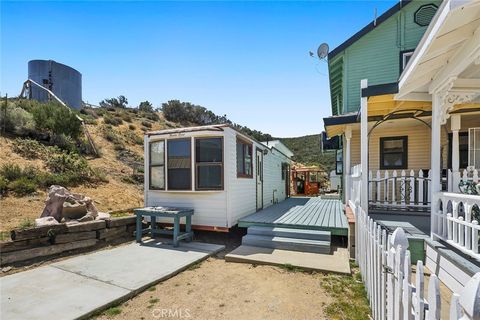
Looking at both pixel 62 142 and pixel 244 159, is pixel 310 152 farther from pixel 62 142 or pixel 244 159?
pixel 62 142

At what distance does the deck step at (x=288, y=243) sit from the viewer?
17.5ft

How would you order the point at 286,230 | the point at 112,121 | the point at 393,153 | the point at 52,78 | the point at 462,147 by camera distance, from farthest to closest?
the point at 52,78
the point at 112,121
the point at 393,153
the point at 462,147
the point at 286,230

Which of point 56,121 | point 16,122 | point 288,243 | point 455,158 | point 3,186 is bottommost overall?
point 288,243

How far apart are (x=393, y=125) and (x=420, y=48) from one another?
198 inches

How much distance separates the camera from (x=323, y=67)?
441 inches

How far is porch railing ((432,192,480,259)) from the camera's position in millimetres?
2910

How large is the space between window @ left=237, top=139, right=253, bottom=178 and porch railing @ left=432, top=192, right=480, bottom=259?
14.9ft

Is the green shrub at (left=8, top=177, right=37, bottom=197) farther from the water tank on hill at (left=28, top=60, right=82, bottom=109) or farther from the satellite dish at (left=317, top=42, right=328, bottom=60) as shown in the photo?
the water tank on hill at (left=28, top=60, right=82, bottom=109)

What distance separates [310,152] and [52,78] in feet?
104

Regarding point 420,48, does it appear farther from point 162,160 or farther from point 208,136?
point 162,160

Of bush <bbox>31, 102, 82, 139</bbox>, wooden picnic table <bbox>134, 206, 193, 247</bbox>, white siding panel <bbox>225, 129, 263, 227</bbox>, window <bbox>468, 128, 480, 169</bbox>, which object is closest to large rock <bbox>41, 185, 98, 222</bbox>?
wooden picnic table <bbox>134, 206, 193, 247</bbox>

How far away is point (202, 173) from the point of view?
6.66 metres

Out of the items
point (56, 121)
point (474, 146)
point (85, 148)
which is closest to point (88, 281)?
point (474, 146)

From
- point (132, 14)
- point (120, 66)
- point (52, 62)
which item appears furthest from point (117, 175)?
point (52, 62)
